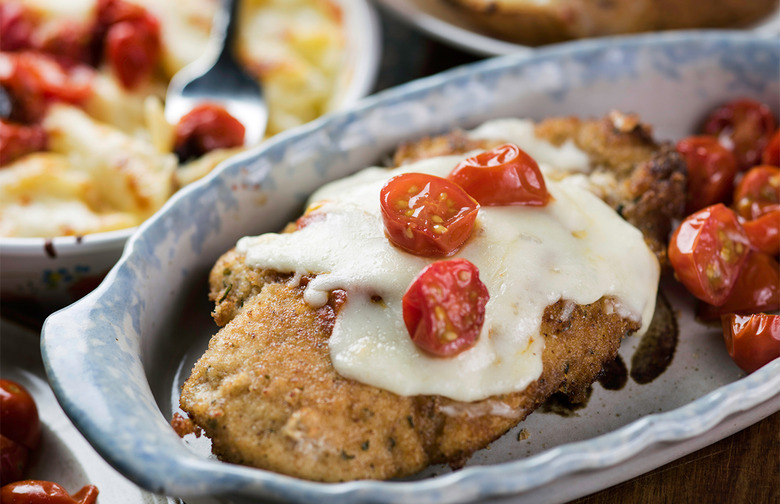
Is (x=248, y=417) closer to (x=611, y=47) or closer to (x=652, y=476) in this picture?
(x=652, y=476)

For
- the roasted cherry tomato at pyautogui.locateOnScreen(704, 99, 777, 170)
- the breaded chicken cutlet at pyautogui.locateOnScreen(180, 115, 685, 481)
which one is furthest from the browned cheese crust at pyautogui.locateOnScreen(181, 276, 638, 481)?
the roasted cherry tomato at pyautogui.locateOnScreen(704, 99, 777, 170)

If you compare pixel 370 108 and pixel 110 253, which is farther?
pixel 370 108

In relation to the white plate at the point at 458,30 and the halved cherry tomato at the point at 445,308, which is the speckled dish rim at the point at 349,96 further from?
the halved cherry tomato at the point at 445,308

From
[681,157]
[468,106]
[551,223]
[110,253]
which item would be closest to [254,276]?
[110,253]

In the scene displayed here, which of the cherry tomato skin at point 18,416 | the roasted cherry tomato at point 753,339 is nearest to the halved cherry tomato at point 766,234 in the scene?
the roasted cherry tomato at point 753,339

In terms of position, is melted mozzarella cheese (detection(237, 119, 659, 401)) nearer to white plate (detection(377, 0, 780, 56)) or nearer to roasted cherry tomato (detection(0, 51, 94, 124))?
white plate (detection(377, 0, 780, 56))

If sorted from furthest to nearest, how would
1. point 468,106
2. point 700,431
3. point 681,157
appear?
point 468,106 < point 681,157 < point 700,431
